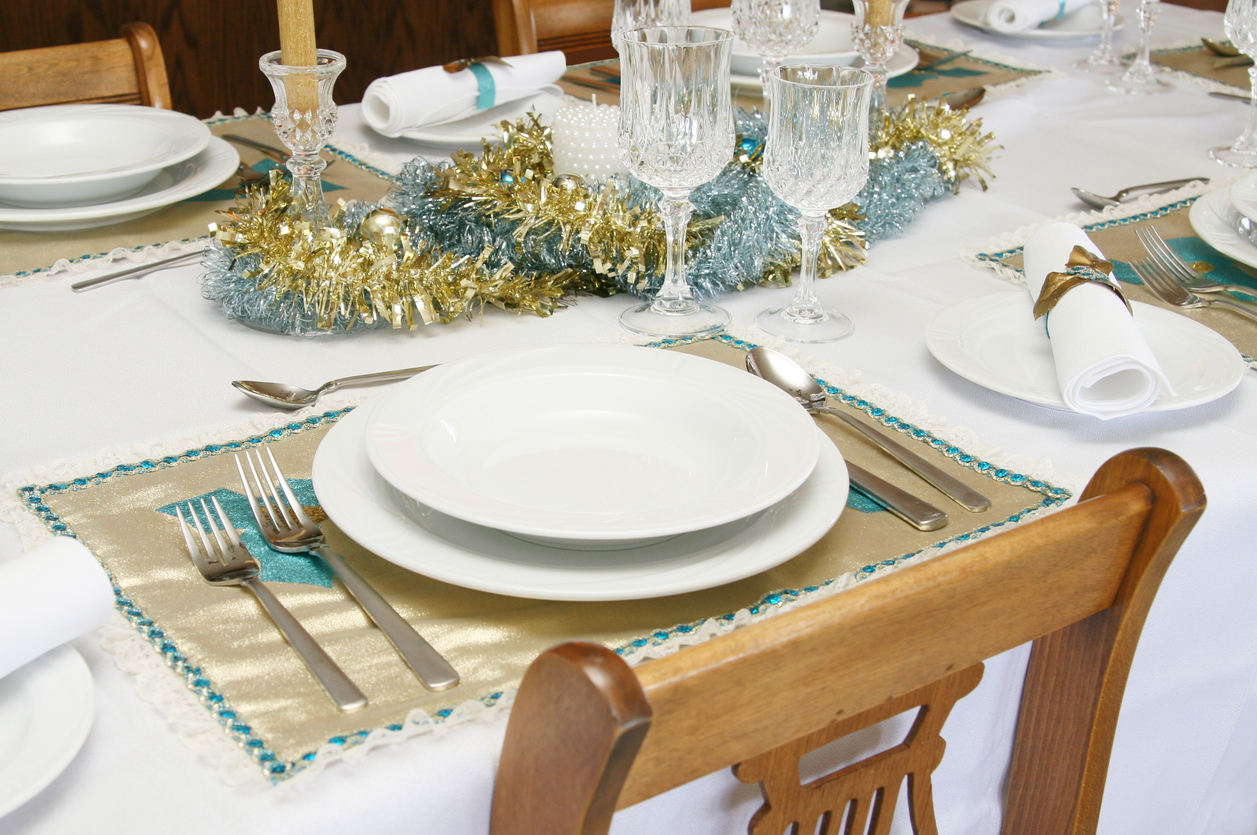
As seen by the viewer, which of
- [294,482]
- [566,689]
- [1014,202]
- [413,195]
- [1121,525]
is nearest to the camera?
[566,689]

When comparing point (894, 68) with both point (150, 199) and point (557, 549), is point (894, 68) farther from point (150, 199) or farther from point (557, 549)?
point (557, 549)

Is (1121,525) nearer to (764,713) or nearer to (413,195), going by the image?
(764,713)

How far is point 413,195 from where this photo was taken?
100cm

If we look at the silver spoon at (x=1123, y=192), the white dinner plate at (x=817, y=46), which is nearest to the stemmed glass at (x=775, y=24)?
the white dinner plate at (x=817, y=46)

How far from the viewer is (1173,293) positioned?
3.08 feet

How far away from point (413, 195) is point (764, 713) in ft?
2.37

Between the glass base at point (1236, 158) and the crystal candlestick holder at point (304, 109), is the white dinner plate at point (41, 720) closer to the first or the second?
the crystal candlestick holder at point (304, 109)

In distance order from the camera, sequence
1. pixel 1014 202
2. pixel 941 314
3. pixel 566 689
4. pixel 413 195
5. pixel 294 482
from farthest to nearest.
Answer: pixel 1014 202
pixel 413 195
pixel 941 314
pixel 294 482
pixel 566 689

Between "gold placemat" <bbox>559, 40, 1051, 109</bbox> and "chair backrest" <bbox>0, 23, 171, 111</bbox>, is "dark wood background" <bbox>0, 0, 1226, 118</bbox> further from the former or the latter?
"gold placemat" <bbox>559, 40, 1051, 109</bbox>

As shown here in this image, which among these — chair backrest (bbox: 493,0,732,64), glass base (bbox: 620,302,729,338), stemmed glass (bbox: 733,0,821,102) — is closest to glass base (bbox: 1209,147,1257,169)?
stemmed glass (bbox: 733,0,821,102)

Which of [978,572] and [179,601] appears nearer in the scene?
[978,572]

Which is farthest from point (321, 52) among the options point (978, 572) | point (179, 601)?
point (978, 572)

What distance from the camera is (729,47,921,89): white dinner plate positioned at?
54.6 inches

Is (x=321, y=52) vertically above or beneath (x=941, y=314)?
above
